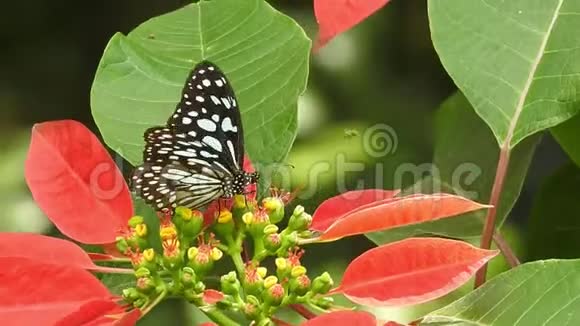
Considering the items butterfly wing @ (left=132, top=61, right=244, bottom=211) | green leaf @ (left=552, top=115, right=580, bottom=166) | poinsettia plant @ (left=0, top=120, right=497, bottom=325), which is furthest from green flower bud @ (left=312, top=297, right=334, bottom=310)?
green leaf @ (left=552, top=115, right=580, bottom=166)

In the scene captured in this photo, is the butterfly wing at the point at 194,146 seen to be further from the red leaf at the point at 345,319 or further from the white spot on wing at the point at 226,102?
the red leaf at the point at 345,319

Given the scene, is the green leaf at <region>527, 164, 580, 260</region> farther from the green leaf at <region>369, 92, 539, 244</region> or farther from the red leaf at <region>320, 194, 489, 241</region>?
the red leaf at <region>320, 194, 489, 241</region>

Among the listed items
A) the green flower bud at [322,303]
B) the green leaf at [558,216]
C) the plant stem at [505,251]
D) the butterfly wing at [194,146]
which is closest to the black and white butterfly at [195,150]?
the butterfly wing at [194,146]

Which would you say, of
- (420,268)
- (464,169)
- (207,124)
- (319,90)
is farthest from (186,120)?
(319,90)

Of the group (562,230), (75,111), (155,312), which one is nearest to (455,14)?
(562,230)

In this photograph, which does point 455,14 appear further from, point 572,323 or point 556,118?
point 572,323

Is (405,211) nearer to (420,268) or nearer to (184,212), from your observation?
(420,268)
